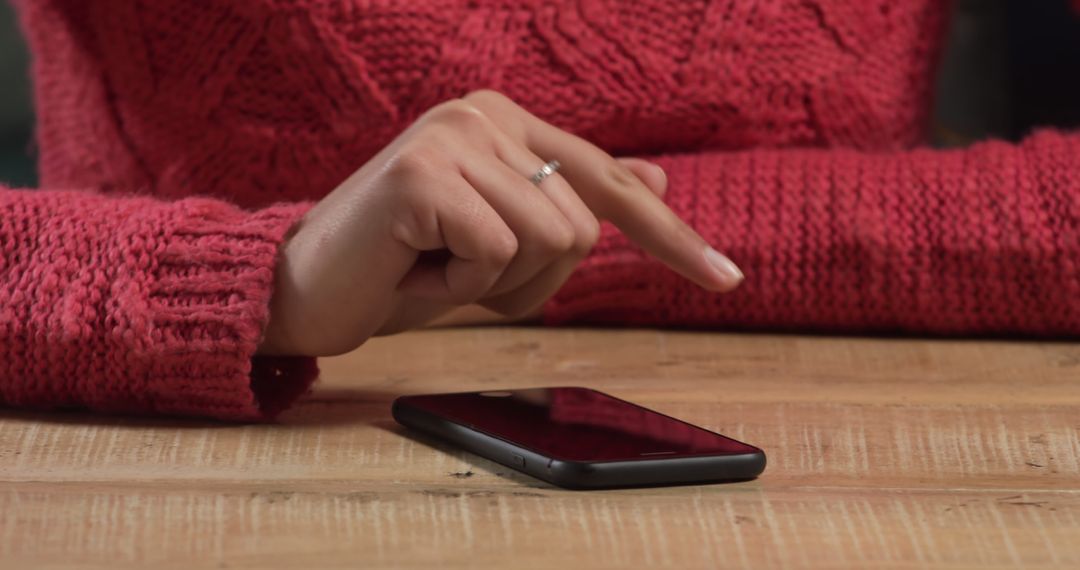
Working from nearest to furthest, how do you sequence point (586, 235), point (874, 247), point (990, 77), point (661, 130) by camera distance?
point (586, 235)
point (874, 247)
point (661, 130)
point (990, 77)

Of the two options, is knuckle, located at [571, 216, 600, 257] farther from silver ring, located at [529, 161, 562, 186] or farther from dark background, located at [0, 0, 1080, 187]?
dark background, located at [0, 0, 1080, 187]

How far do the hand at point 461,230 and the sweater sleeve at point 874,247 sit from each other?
20 centimetres

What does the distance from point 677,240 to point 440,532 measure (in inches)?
8.8

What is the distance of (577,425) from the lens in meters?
0.55

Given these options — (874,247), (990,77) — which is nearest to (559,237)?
(874,247)

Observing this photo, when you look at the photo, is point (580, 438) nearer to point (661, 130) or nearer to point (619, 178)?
point (619, 178)

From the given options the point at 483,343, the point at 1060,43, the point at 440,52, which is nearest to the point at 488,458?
the point at 483,343

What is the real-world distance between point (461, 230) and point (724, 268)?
137 millimetres

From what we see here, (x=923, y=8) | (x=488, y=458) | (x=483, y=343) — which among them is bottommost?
(x=483, y=343)

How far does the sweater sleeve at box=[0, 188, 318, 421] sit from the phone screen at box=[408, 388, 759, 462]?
3.9 inches

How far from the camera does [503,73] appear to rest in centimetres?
90

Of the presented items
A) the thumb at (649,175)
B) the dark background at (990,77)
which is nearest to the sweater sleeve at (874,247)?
the thumb at (649,175)

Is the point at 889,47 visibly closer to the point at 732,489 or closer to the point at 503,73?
the point at 503,73

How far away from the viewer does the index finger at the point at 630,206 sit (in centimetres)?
61
